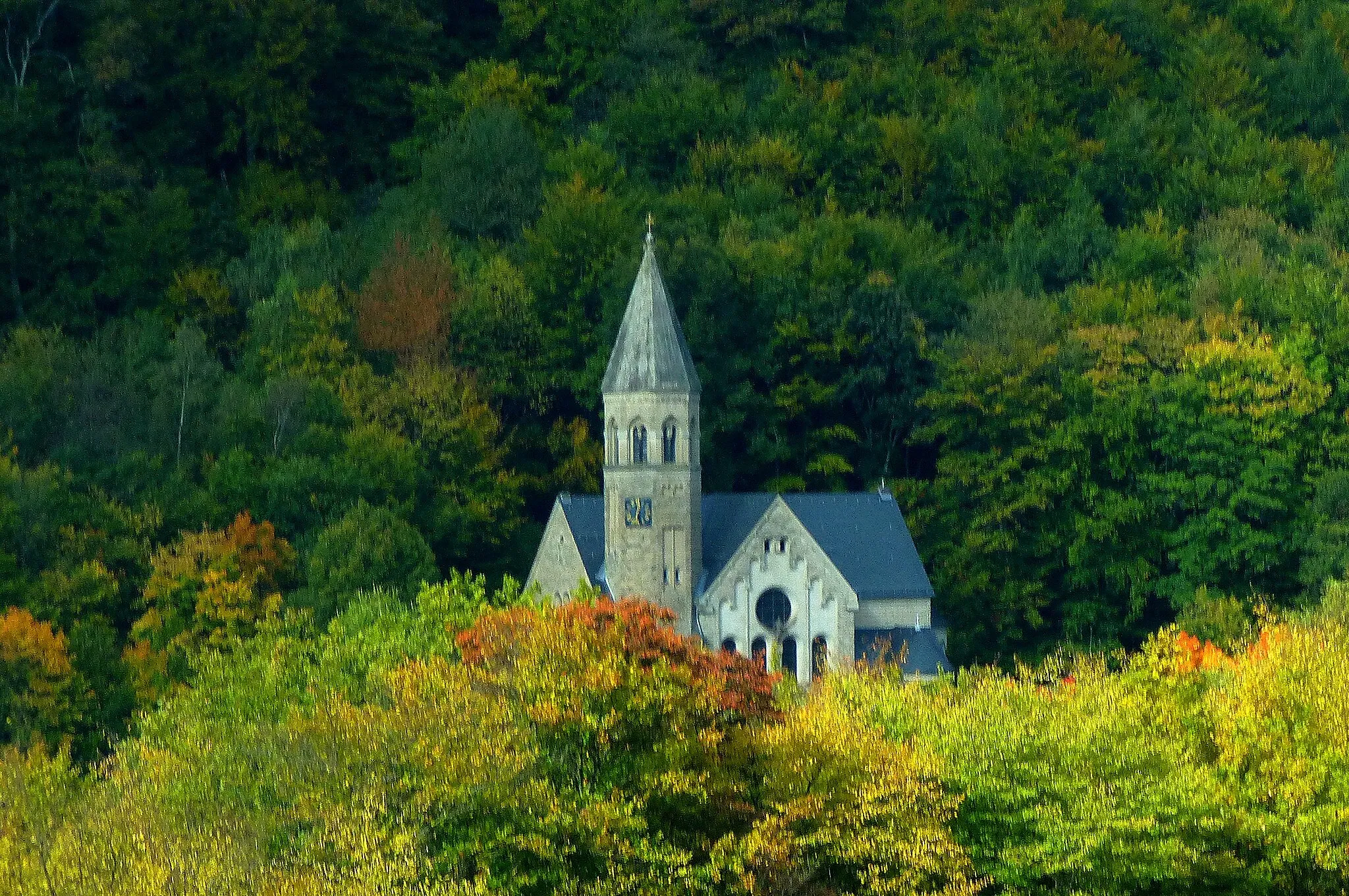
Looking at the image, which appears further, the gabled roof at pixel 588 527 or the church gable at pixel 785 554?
the gabled roof at pixel 588 527

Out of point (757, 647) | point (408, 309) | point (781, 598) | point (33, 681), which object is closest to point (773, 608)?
point (781, 598)

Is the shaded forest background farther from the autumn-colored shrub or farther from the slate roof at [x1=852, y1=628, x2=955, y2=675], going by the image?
the autumn-colored shrub

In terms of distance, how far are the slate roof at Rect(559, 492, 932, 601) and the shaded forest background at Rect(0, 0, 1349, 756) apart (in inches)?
187

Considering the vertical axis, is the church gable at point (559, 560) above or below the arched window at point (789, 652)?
above

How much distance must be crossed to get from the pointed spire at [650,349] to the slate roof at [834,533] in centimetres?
373

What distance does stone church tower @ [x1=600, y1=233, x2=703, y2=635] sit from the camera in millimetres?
85938

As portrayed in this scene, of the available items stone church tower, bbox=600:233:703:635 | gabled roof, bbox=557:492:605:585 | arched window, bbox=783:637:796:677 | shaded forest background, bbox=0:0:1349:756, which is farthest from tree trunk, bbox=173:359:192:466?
arched window, bbox=783:637:796:677

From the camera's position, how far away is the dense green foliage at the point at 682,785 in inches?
2061

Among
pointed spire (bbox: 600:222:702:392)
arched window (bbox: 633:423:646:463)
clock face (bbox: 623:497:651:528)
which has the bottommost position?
clock face (bbox: 623:497:651:528)

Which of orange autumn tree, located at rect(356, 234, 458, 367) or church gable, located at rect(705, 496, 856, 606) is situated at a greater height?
orange autumn tree, located at rect(356, 234, 458, 367)

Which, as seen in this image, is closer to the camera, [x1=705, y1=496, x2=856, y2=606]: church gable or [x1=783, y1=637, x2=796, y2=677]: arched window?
[x1=783, y1=637, x2=796, y2=677]: arched window

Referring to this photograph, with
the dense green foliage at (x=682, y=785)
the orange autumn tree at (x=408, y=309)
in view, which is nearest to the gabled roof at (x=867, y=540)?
the orange autumn tree at (x=408, y=309)

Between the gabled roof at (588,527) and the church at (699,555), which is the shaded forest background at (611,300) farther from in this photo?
the church at (699,555)

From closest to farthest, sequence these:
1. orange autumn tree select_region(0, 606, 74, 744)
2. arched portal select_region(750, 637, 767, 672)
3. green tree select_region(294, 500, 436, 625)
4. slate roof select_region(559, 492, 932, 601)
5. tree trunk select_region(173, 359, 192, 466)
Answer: orange autumn tree select_region(0, 606, 74, 744), green tree select_region(294, 500, 436, 625), arched portal select_region(750, 637, 767, 672), slate roof select_region(559, 492, 932, 601), tree trunk select_region(173, 359, 192, 466)
